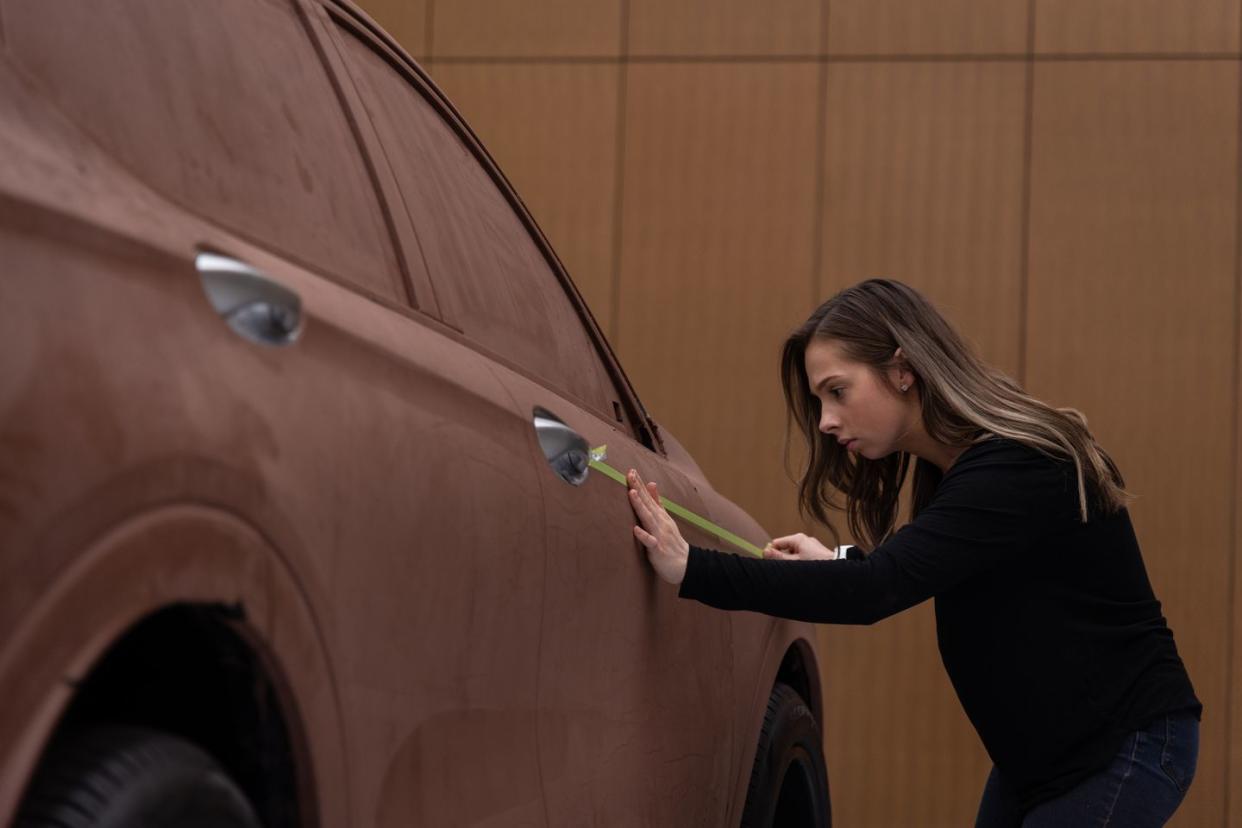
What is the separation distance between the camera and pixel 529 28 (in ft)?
24.9

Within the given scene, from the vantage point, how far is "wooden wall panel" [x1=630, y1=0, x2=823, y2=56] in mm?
7465

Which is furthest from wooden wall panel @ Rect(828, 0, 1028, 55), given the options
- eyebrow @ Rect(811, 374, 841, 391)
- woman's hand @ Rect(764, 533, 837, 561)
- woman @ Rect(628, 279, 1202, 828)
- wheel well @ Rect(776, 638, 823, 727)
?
eyebrow @ Rect(811, 374, 841, 391)

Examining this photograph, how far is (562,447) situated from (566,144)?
227 inches

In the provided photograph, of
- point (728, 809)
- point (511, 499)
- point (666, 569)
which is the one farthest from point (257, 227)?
point (728, 809)

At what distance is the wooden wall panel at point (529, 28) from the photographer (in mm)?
7586

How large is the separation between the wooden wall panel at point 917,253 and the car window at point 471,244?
193 inches

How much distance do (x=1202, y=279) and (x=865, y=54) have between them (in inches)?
70.1

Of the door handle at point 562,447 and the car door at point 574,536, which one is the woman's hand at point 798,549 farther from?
the door handle at point 562,447

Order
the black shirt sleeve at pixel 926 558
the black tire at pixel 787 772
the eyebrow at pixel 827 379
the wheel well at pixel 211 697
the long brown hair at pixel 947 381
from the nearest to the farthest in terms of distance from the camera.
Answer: the wheel well at pixel 211 697
the black shirt sleeve at pixel 926 558
the long brown hair at pixel 947 381
the eyebrow at pixel 827 379
the black tire at pixel 787 772

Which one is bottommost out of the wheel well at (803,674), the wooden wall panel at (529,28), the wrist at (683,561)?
the wheel well at (803,674)

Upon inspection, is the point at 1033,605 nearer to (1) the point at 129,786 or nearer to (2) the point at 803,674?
(2) the point at 803,674

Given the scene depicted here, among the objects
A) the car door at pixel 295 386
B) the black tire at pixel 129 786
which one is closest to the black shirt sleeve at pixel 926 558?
the car door at pixel 295 386

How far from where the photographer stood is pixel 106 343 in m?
1.07

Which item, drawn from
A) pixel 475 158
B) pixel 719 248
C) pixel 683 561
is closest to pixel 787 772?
pixel 683 561
